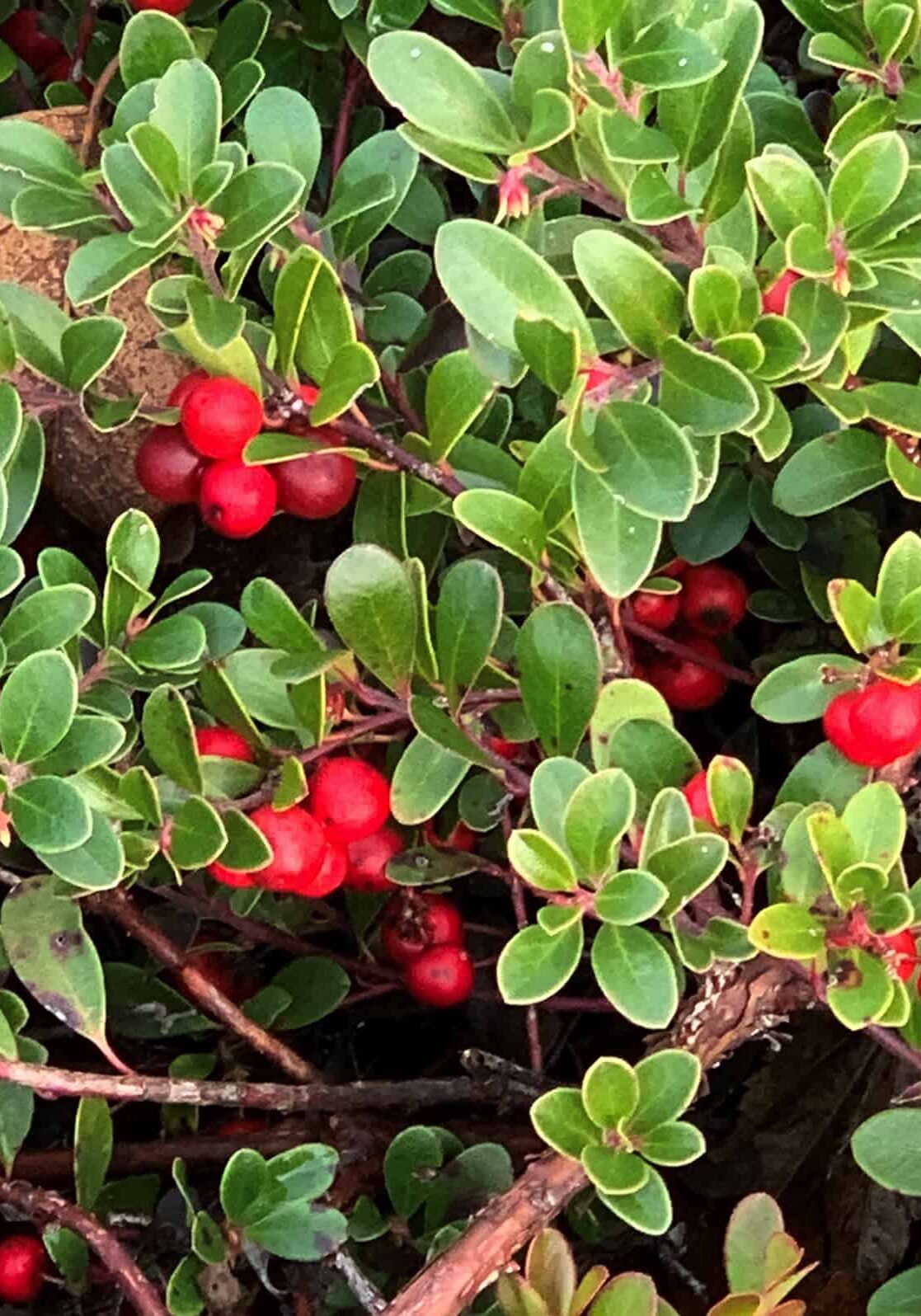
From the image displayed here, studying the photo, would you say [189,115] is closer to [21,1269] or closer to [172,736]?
[172,736]

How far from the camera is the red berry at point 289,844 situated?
3.06 ft

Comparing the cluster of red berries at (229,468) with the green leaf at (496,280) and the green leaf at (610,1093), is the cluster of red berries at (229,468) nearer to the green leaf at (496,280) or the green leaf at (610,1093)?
the green leaf at (496,280)

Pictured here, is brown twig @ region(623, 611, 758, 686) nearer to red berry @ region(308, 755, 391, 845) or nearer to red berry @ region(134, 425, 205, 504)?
red berry @ region(308, 755, 391, 845)

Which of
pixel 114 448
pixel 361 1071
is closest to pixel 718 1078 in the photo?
pixel 361 1071

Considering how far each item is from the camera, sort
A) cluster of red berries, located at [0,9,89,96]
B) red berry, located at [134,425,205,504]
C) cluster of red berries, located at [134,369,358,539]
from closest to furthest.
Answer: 1. cluster of red berries, located at [134,369,358,539]
2. red berry, located at [134,425,205,504]
3. cluster of red berries, located at [0,9,89,96]

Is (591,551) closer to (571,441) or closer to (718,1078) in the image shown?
(571,441)

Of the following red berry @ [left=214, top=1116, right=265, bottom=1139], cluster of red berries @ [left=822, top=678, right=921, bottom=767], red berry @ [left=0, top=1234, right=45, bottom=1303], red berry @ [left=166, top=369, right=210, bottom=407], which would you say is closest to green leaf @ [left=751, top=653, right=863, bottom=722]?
cluster of red berries @ [left=822, top=678, right=921, bottom=767]

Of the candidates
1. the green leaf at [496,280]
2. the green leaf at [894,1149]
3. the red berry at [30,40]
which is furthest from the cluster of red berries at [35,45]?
the green leaf at [894,1149]

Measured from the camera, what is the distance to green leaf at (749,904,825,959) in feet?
2.77

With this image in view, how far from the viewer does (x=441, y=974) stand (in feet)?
3.81

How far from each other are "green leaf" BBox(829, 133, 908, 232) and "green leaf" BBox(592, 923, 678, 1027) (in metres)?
0.46

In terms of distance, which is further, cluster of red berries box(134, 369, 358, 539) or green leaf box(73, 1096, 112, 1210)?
green leaf box(73, 1096, 112, 1210)

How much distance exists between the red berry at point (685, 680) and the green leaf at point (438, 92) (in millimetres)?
453

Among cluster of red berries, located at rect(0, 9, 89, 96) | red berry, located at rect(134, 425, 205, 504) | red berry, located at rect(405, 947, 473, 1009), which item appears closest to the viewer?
red berry, located at rect(134, 425, 205, 504)
